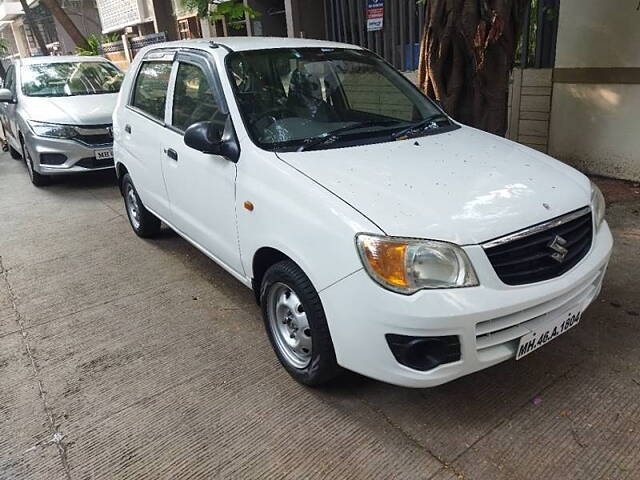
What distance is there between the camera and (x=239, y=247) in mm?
3039

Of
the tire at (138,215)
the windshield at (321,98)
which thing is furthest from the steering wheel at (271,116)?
the tire at (138,215)

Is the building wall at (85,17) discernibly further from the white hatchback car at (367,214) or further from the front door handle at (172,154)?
the white hatchback car at (367,214)

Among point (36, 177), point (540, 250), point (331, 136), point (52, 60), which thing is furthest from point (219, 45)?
point (52, 60)

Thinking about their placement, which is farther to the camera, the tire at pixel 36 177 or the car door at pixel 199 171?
the tire at pixel 36 177

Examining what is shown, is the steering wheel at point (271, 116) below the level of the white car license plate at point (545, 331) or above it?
above

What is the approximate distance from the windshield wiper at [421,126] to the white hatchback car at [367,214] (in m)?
0.02

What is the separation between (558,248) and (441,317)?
27.4 inches

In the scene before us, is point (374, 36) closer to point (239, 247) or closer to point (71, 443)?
point (239, 247)

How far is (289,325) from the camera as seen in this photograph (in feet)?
9.22

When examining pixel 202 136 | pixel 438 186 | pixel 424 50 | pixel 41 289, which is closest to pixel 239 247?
pixel 202 136

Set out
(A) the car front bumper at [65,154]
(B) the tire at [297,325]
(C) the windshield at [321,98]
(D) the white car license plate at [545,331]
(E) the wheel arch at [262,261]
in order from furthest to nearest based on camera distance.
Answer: (A) the car front bumper at [65,154] → (C) the windshield at [321,98] → (E) the wheel arch at [262,261] → (B) the tire at [297,325] → (D) the white car license plate at [545,331]

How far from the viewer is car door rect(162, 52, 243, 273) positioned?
3.10 meters

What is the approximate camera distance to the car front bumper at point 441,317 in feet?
6.89

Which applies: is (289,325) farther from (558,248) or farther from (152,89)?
(152,89)
